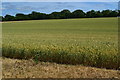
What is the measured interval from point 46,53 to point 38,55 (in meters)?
0.35

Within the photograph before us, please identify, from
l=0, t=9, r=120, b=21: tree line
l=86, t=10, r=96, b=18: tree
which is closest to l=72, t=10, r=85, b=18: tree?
l=0, t=9, r=120, b=21: tree line

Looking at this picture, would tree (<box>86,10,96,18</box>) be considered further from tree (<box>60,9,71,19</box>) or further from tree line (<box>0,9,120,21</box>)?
tree (<box>60,9,71,19</box>)

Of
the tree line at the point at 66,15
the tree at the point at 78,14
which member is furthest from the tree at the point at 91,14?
the tree at the point at 78,14

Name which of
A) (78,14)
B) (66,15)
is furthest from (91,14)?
(66,15)

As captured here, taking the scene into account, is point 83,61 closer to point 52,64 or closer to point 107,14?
point 52,64

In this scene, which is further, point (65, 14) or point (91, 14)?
point (91, 14)

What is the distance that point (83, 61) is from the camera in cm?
762

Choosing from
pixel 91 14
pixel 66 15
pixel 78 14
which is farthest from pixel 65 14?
pixel 91 14

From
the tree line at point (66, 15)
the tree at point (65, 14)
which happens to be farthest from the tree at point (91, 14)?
the tree at point (65, 14)

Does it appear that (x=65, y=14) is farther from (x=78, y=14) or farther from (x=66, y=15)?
(x=78, y=14)

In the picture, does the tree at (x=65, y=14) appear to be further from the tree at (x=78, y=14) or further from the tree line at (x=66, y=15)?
the tree at (x=78, y=14)

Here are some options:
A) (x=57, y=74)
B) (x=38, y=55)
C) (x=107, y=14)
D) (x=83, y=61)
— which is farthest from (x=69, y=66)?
(x=107, y=14)

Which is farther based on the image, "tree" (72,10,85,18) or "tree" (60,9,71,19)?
"tree" (72,10,85,18)

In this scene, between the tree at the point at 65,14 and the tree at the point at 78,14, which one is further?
the tree at the point at 78,14
